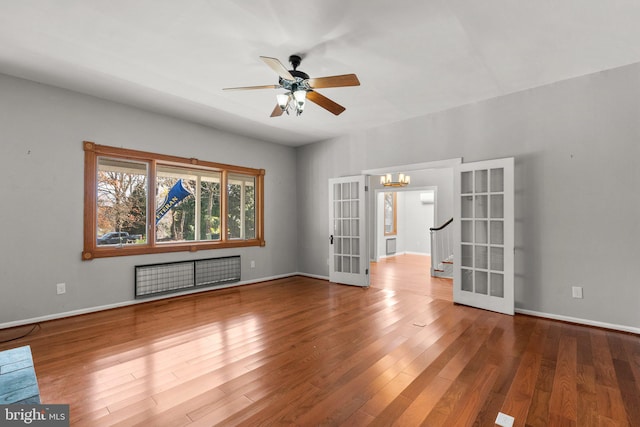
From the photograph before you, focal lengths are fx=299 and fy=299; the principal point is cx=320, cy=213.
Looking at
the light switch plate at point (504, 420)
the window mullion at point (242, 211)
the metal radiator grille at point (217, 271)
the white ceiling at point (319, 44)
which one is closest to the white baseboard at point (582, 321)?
the light switch plate at point (504, 420)

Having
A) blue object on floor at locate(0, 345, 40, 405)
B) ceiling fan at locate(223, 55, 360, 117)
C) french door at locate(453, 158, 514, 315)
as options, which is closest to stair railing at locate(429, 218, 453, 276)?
french door at locate(453, 158, 514, 315)

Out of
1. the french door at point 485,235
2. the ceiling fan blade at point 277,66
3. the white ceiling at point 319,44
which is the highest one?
the white ceiling at point 319,44

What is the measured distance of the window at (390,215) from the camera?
10.2m

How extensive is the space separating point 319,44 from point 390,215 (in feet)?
26.8

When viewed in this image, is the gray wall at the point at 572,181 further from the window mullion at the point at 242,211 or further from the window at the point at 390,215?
the window at the point at 390,215

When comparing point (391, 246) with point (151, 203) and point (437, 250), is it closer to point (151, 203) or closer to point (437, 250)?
point (437, 250)

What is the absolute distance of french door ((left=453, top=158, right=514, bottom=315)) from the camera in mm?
3891

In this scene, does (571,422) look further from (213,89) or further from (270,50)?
(213,89)

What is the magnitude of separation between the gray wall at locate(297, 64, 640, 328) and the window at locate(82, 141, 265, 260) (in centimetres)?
399

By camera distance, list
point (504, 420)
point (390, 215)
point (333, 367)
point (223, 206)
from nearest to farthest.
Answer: point (504, 420) < point (333, 367) < point (223, 206) < point (390, 215)

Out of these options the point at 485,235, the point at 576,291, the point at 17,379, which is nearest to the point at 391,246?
the point at 485,235

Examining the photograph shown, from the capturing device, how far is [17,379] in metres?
1.72

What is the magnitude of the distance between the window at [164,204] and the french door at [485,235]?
373cm

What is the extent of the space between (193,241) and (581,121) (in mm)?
5838
